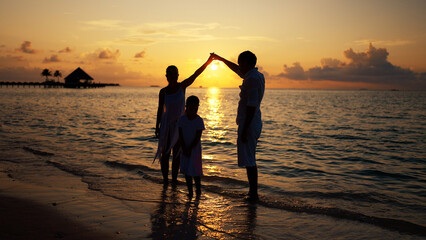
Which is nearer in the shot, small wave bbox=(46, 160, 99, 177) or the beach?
the beach

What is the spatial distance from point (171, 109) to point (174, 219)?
2231 mm

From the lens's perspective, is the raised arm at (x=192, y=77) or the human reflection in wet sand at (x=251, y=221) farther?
the raised arm at (x=192, y=77)

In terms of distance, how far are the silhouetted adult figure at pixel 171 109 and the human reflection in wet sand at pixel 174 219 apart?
3.16 feet

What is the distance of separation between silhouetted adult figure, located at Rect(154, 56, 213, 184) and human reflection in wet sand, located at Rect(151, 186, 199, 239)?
0.96 meters

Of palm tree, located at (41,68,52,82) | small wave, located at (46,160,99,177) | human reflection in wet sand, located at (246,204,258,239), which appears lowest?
small wave, located at (46,160,99,177)

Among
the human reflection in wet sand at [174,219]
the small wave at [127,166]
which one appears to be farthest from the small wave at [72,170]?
the human reflection in wet sand at [174,219]

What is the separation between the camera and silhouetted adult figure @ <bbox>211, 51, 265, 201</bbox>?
502 centimetres

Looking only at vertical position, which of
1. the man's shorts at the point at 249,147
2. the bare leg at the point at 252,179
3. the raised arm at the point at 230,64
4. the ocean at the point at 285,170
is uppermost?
the raised arm at the point at 230,64

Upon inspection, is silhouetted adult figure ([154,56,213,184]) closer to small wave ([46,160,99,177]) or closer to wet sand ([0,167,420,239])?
wet sand ([0,167,420,239])

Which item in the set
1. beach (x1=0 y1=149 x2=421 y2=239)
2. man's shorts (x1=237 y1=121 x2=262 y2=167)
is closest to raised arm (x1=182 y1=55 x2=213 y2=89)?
man's shorts (x1=237 y1=121 x2=262 y2=167)

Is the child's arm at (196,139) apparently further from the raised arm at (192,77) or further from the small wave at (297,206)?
the small wave at (297,206)

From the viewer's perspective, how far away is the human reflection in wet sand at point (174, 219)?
3.92m

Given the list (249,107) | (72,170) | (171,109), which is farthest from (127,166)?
(249,107)

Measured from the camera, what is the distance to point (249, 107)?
198 inches
